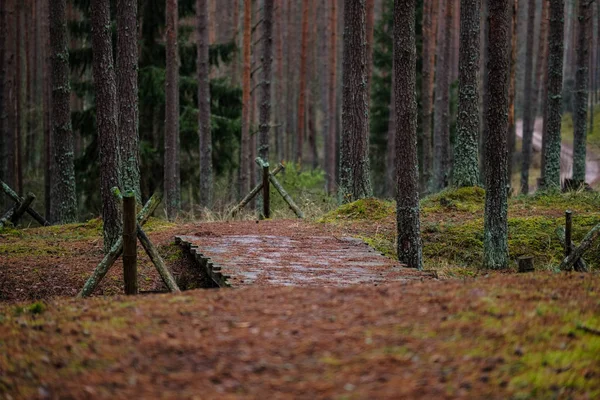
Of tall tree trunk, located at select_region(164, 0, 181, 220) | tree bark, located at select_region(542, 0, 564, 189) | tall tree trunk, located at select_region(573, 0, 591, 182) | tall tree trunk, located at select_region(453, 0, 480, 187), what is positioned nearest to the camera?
tall tree trunk, located at select_region(453, 0, 480, 187)

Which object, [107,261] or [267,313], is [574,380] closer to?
[267,313]

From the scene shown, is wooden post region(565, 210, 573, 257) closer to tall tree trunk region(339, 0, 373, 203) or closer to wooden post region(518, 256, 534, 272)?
wooden post region(518, 256, 534, 272)

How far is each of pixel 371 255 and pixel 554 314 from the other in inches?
191

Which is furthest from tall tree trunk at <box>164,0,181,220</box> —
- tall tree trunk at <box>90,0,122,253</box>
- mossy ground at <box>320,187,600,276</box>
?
tall tree trunk at <box>90,0,122,253</box>

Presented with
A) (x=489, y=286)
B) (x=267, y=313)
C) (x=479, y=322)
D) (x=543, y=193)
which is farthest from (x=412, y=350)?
(x=543, y=193)

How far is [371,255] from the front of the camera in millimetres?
10703

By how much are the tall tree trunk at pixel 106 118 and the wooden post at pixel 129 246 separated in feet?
13.4

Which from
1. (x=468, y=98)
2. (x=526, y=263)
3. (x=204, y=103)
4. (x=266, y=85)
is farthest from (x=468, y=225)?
(x=204, y=103)

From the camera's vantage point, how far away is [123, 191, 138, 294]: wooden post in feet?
27.2

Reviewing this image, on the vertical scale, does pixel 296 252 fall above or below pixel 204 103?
below

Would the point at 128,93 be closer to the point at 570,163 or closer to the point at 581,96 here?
the point at 581,96

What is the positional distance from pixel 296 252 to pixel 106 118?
400 cm

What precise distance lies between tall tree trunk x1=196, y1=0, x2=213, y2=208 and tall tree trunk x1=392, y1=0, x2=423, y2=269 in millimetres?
10561

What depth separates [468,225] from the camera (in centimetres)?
1417
